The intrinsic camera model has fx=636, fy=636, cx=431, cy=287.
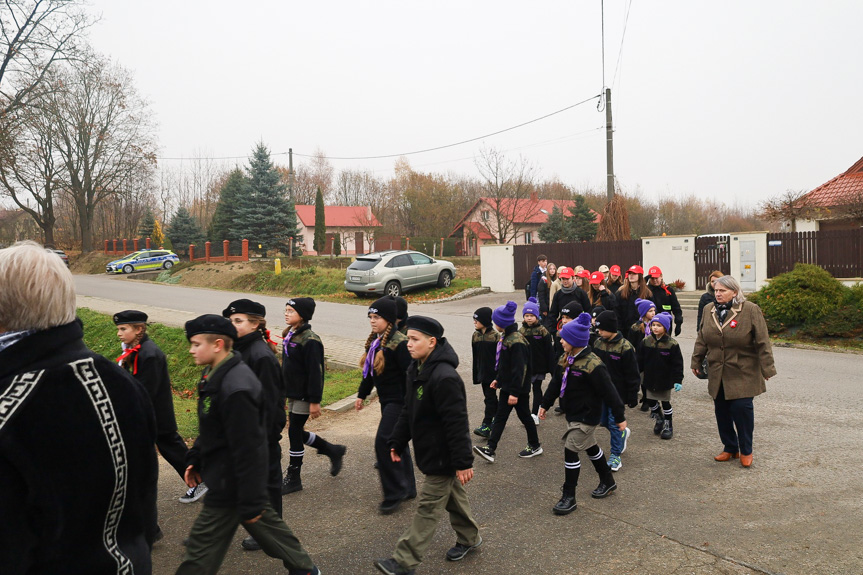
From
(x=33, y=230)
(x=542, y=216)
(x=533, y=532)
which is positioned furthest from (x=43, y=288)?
(x=33, y=230)

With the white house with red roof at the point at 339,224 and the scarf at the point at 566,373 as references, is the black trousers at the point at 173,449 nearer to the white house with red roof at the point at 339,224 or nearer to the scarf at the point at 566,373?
the scarf at the point at 566,373

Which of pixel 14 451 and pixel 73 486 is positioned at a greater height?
pixel 14 451

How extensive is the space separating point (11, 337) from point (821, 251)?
21902mm

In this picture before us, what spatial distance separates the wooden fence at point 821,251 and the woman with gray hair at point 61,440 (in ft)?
68.6

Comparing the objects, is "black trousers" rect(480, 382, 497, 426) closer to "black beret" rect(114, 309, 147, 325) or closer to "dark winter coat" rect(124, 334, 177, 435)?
"dark winter coat" rect(124, 334, 177, 435)

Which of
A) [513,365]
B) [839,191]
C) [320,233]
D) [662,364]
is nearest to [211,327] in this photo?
[513,365]

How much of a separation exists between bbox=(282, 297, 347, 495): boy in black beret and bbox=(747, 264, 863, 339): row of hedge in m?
12.2

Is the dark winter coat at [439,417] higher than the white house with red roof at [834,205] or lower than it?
lower

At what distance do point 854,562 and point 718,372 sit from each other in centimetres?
235

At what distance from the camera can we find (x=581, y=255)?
82.7 ft

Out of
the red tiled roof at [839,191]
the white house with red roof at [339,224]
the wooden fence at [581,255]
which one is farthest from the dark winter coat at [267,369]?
the white house with red roof at [339,224]

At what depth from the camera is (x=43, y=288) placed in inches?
80.0

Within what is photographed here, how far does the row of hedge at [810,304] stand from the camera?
45.2 feet

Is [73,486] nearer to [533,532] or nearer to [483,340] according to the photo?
[533,532]
